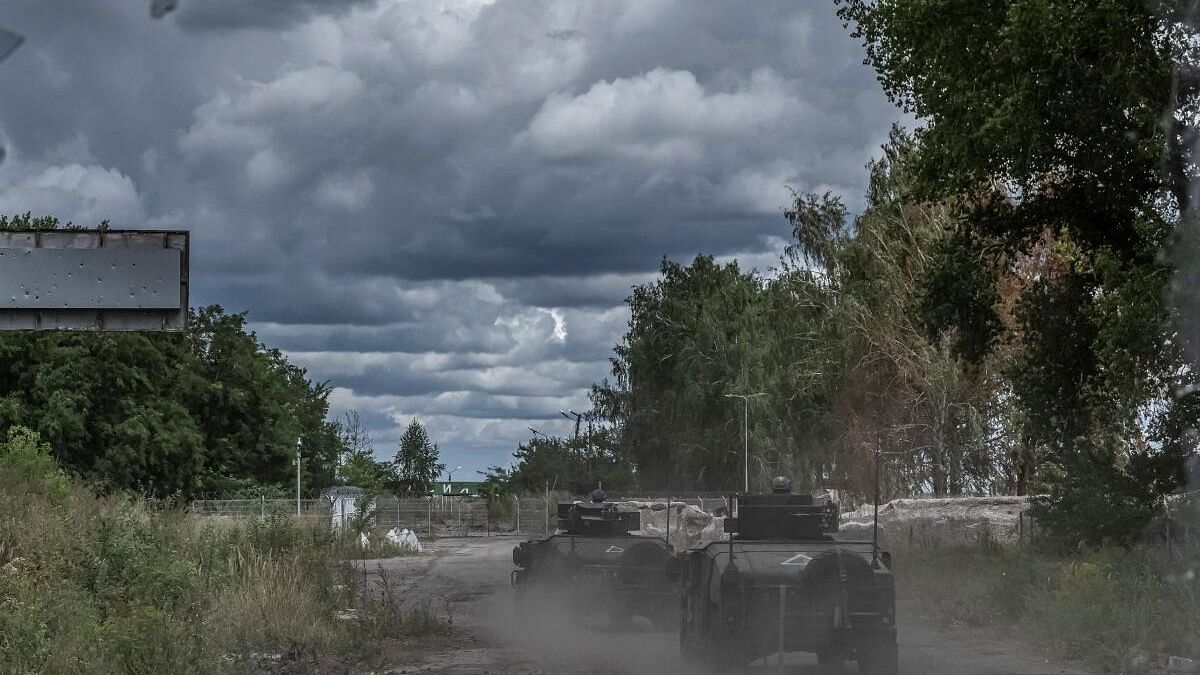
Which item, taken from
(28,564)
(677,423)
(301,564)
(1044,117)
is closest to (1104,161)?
(1044,117)

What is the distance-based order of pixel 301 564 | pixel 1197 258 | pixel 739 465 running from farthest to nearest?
pixel 739 465 < pixel 301 564 < pixel 1197 258

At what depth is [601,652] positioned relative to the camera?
2078 centimetres

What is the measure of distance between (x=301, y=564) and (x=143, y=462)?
48745 mm

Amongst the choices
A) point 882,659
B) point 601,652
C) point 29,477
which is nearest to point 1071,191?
point 601,652

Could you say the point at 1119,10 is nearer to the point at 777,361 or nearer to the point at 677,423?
the point at 777,361

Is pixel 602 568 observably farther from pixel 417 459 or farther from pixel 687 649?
pixel 417 459

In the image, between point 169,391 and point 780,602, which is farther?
point 169,391

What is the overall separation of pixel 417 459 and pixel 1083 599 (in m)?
122

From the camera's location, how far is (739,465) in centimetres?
7356

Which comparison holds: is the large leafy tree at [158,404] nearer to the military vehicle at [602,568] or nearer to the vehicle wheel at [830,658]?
the military vehicle at [602,568]

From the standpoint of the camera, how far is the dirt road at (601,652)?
1786 cm

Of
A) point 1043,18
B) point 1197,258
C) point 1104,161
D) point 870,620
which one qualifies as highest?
point 1043,18

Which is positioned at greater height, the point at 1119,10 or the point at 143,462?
the point at 1119,10

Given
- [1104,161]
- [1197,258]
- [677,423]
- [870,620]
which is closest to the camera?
[870,620]
